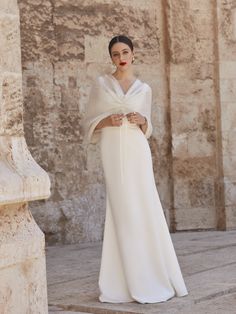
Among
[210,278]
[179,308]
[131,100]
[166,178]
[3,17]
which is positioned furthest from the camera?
[166,178]

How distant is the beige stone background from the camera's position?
865 centimetres

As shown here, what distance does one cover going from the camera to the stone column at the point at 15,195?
3641mm

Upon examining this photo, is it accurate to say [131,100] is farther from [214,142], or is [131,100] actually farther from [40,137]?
[214,142]

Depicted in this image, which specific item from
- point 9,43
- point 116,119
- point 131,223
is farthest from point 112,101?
point 9,43

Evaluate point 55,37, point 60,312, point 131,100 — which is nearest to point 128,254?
point 60,312

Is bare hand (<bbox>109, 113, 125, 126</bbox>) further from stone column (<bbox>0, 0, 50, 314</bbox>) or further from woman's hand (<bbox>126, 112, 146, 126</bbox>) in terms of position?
stone column (<bbox>0, 0, 50, 314</bbox>)

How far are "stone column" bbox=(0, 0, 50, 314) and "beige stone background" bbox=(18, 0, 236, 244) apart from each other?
4700 millimetres

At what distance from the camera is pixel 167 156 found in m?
9.55

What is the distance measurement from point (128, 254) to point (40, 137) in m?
3.73

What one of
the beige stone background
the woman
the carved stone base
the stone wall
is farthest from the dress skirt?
the stone wall

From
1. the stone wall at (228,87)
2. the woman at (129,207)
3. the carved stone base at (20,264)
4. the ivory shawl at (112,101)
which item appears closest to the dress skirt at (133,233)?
the woman at (129,207)

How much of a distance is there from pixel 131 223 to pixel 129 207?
0.35 feet

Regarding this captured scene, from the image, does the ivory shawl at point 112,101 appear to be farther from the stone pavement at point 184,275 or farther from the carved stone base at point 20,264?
the carved stone base at point 20,264

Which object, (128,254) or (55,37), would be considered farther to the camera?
(55,37)
